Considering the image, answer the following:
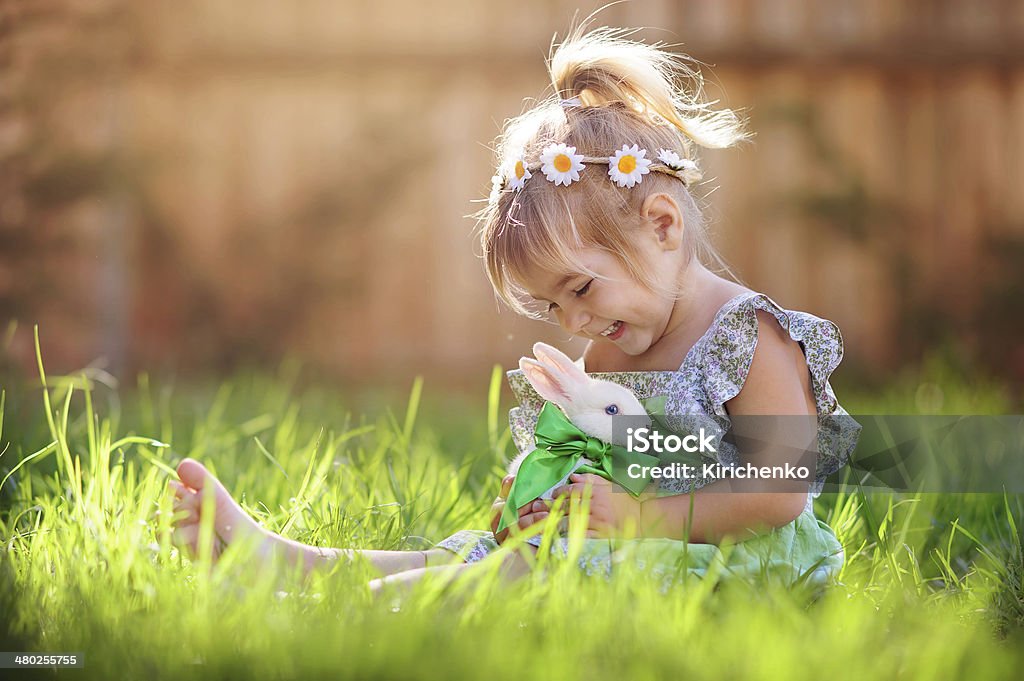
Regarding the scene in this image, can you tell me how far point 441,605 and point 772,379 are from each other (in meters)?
0.62

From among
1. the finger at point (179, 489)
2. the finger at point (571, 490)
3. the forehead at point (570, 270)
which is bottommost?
the finger at point (571, 490)

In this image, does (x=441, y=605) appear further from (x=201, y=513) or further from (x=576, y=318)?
(x=576, y=318)

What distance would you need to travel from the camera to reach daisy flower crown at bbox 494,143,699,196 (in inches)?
67.0

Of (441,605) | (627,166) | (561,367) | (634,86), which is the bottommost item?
(441,605)

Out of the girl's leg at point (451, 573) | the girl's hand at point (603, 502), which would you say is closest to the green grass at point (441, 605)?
the girl's leg at point (451, 573)

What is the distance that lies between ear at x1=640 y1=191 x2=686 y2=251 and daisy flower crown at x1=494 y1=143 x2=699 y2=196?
5 centimetres

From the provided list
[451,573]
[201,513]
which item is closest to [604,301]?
[451,573]

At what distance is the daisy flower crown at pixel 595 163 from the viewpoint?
170cm

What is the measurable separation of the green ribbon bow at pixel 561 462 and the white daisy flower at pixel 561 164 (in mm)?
365

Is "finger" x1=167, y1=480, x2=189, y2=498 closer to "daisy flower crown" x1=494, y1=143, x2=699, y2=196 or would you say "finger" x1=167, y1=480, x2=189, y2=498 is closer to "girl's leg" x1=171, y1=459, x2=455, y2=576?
"girl's leg" x1=171, y1=459, x2=455, y2=576

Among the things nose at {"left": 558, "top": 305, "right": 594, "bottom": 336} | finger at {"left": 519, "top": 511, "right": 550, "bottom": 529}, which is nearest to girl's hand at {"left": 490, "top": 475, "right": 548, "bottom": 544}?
finger at {"left": 519, "top": 511, "right": 550, "bottom": 529}

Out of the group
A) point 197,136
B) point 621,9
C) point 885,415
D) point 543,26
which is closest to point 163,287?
point 197,136

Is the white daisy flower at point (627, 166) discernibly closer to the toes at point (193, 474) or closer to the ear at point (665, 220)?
the ear at point (665, 220)

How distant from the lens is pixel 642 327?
1.73m
